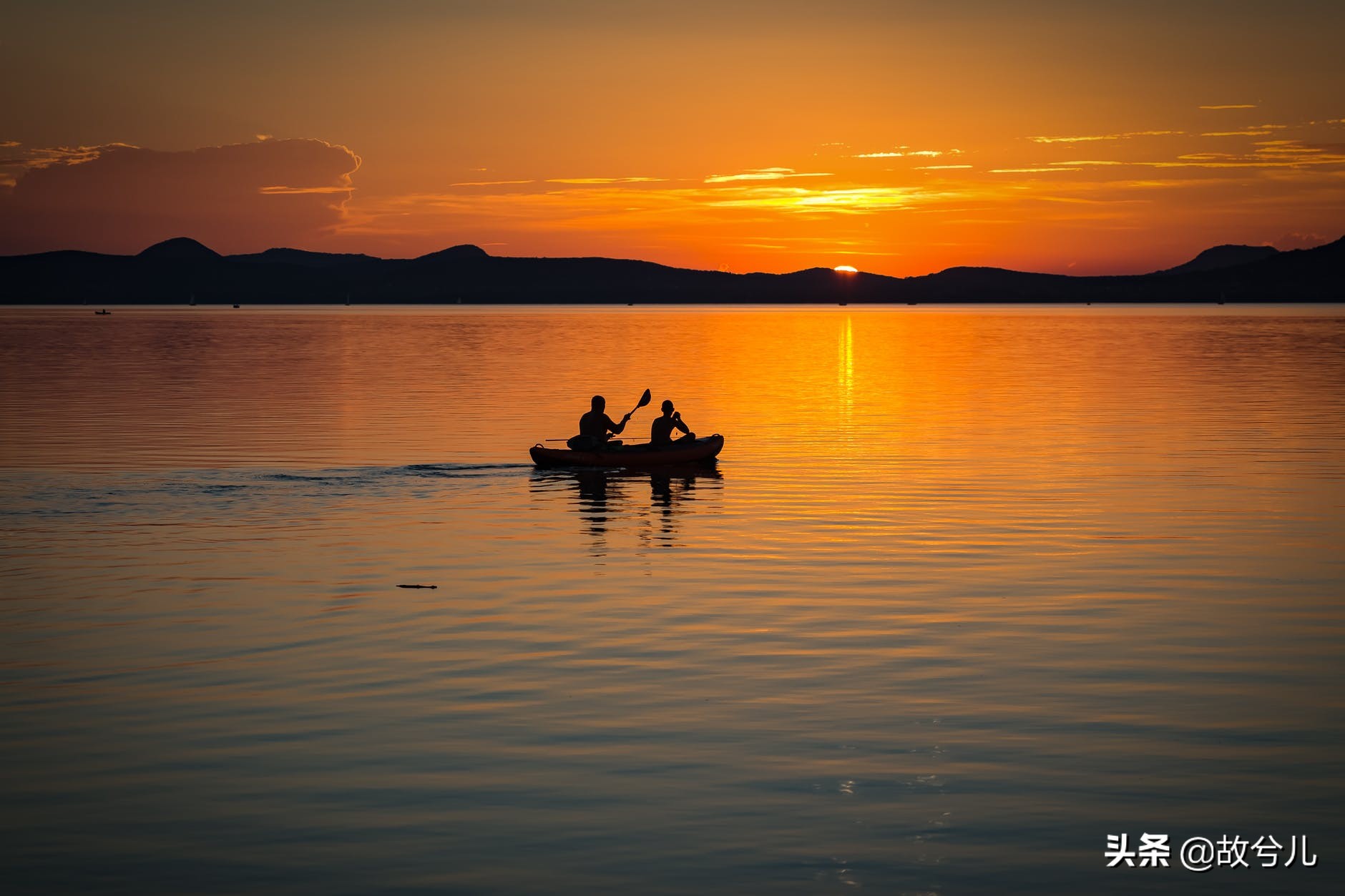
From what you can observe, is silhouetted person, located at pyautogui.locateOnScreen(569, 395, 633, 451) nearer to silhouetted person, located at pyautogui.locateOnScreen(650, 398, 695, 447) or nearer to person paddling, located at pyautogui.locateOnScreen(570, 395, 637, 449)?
person paddling, located at pyautogui.locateOnScreen(570, 395, 637, 449)

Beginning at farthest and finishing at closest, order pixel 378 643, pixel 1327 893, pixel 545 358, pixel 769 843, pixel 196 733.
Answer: pixel 545 358 < pixel 378 643 < pixel 196 733 < pixel 769 843 < pixel 1327 893

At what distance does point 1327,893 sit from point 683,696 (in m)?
6.53

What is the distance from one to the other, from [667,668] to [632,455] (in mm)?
21353

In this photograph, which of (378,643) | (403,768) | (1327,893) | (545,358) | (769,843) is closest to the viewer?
(1327,893)

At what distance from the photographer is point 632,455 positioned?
3709 centimetres

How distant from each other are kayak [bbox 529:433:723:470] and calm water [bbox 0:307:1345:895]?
0.80 metres

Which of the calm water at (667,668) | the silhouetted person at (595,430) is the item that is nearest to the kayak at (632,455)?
the silhouetted person at (595,430)

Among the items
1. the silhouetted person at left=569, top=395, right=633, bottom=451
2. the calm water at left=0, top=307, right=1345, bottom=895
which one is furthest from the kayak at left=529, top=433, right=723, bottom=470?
the calm water at left=0, top=307, right=1345, bottom=895

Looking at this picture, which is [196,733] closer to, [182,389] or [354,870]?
[354,870]

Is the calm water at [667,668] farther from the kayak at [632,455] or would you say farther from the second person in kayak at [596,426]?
the second person in kayak at [596,426]

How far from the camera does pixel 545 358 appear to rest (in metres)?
102

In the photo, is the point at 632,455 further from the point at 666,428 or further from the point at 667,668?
the point at 667,668

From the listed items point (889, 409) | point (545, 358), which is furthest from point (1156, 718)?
point (545, 358)

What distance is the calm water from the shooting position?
10594 millimetres
